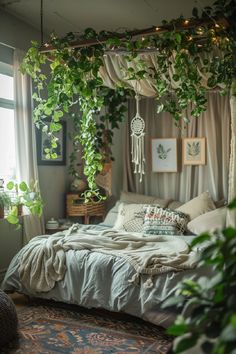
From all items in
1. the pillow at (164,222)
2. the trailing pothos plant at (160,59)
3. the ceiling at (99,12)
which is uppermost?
the ceiling at (99,12)

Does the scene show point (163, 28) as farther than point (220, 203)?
No

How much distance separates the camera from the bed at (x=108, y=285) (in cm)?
287

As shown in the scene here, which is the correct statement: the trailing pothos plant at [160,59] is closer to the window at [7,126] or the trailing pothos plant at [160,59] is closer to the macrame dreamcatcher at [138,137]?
the macrame dreamcatcher at [138,137]

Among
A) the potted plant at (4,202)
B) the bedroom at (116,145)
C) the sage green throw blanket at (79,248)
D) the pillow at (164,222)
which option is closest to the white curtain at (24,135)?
the bedroom at (116,145)

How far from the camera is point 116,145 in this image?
5.25 metres

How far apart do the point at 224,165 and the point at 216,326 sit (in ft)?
12.4

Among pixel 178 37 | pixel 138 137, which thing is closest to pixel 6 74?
pixel 138 137

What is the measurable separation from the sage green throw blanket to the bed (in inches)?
1.4

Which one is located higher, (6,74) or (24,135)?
(6,74)

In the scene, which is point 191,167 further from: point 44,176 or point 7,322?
point 7,322

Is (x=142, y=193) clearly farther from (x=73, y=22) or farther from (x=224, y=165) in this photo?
(x=73, y=22)

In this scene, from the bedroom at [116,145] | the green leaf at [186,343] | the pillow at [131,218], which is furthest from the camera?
the pillow at [131,218]

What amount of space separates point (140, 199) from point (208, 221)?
1.06 meters

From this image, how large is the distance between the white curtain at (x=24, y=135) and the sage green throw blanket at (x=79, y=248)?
23.9 inches
